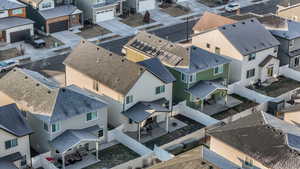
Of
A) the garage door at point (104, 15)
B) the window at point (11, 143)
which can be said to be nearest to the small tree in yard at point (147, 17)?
the garage door at point (104, 15)

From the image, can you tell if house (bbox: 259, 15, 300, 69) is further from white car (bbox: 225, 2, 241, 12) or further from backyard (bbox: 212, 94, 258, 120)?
white car (bbox: 225, 2, 241, 12)

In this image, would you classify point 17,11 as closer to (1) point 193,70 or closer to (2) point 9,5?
(2) point 9,5

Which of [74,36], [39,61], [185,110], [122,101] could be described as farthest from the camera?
[74,36]

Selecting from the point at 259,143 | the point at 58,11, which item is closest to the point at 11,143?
the point at 259,143

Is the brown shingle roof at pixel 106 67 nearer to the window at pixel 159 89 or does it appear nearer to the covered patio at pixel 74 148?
the window at pixel 159 89

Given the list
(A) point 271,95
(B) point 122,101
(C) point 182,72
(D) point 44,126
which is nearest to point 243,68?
(A) point 271,95

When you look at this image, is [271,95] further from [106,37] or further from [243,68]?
[106,37]

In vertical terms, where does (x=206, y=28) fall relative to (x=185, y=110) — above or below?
above
